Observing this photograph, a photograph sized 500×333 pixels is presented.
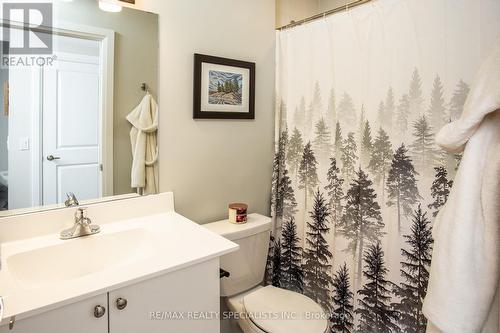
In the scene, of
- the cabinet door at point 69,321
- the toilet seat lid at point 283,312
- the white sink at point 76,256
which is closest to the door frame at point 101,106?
the white sink at point 76,256

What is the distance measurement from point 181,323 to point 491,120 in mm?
1185

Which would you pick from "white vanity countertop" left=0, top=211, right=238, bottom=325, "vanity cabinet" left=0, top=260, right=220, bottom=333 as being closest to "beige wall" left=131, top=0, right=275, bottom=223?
"white vanity countertop" left=0, top=211, right=238, bottom=325

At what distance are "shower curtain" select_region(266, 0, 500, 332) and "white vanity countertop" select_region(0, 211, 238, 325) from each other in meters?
0.70

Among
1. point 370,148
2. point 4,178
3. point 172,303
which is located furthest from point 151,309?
point 370,148

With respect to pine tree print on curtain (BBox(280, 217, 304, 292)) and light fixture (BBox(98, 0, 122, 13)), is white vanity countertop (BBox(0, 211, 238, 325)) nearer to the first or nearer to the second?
pine tree print on curtain (BBox(280, 217, 304, 292))

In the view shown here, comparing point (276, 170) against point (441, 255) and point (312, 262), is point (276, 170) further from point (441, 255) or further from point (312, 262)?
point (441, 255)

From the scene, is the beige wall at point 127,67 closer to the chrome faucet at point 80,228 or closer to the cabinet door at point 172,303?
the chrome faucet at point 80,228

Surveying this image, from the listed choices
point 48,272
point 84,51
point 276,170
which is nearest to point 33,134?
point 84,51

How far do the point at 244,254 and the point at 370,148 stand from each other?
0.84 meters

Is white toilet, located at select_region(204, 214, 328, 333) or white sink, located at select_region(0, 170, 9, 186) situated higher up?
white sink, located at select_region(0, 170, 9, 186)

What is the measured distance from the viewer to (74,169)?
4.49 ft

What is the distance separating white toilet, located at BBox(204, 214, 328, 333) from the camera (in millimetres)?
1455

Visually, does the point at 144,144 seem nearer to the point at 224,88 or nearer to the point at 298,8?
the point at 224,88

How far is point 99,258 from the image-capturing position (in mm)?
1298
